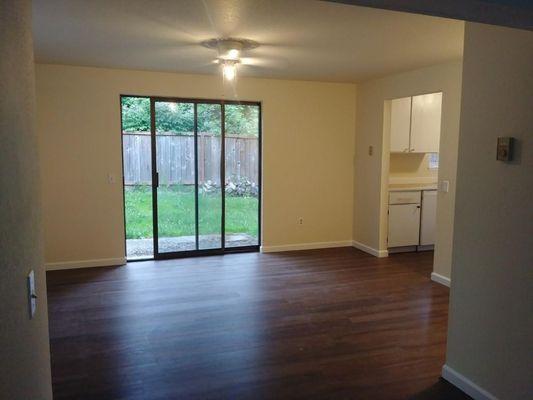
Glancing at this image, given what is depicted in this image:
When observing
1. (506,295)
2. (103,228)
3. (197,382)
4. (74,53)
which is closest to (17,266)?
(197,382)

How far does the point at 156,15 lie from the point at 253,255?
11.7 ft

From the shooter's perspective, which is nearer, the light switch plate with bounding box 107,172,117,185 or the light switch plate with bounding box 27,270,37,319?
the light switch plate with bounding box 27,270,37,319

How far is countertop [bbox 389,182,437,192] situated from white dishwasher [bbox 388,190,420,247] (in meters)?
0.06

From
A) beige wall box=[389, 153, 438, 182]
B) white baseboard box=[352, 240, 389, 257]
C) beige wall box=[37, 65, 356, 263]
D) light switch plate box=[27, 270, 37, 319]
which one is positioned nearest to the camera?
light switch plate box=[27, 270, 37, 319]

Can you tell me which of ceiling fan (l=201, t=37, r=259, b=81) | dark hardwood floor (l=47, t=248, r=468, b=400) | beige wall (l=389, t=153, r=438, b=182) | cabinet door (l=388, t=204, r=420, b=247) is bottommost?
dark hardwood floor (l=47, t=248, r=468, b=400)

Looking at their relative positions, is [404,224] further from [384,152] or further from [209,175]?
[209,175]

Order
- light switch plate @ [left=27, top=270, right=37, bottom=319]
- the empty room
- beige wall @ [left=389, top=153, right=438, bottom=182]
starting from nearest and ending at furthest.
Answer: light switch plate @ [left=27, top=270, right=37, bottom=319]
the empty room
beige wall @ [left=389, top=153, right=438, bottom=182]

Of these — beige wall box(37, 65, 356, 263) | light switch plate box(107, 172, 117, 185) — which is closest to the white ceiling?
beige wall box(37, 65, 356, 263)

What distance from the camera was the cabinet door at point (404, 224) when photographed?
19.3 ft

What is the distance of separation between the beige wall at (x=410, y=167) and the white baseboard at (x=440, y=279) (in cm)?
203

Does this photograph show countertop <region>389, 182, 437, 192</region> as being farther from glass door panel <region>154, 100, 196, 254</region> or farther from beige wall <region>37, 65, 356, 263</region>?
glass door panel <region>154, 100, 196, 254</region>

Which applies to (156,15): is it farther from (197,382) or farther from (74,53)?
(197,382)

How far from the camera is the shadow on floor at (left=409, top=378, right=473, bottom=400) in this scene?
2.53 m

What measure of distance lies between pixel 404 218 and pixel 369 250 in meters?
0.67
